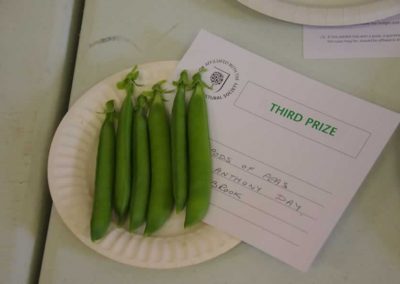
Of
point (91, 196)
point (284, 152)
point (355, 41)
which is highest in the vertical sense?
point (355, 41)

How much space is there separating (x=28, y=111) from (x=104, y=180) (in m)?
0.14

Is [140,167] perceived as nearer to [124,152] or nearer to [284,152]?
[124,152]

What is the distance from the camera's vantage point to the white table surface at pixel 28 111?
0.44 metres

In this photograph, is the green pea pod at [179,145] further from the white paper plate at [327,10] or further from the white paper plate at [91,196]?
the white paper plate at [327,10]

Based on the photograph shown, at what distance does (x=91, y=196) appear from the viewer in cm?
43

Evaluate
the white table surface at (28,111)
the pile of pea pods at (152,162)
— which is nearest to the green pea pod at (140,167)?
the pile of pea pods at (152,162)

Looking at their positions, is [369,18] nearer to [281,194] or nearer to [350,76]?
[350,76]

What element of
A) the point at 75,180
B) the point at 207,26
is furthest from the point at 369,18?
the point at 75,180

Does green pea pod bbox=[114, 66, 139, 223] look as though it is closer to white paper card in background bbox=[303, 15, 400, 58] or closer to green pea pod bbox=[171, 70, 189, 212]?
green pea pod bbox=[171, 70, 189, 212]

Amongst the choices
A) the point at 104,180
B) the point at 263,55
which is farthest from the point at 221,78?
the point at 104,180

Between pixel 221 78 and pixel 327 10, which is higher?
pixel 327 10

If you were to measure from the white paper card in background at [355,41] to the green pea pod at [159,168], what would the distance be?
181 mm

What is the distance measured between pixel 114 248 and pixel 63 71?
24 cm

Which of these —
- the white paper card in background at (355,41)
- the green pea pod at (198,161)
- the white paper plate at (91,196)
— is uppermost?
the white paper card in background at (355,41)
